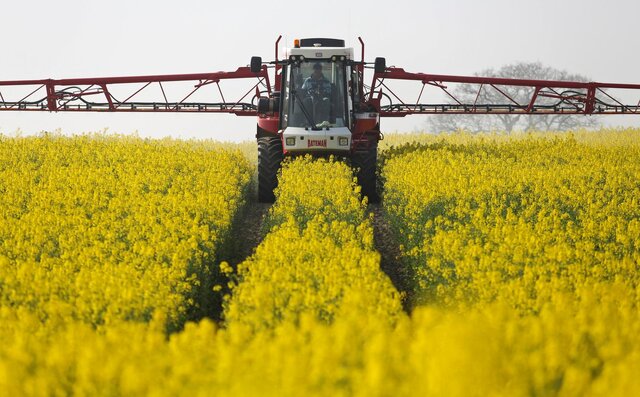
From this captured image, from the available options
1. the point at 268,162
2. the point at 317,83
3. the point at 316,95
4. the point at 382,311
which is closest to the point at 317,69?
the point at 317,83

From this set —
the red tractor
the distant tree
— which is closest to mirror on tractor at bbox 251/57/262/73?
the red tractor

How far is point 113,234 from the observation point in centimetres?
1109

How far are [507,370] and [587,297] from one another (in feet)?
6.58

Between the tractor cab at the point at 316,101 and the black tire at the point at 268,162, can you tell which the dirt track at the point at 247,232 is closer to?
the black tire at the point at 268,162

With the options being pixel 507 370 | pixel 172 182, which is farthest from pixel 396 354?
pixel 172 182

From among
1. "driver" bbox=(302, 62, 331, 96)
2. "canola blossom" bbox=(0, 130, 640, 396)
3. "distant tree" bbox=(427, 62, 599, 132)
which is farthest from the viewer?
"distant tree" bbox=(427, 62, 599, 132)

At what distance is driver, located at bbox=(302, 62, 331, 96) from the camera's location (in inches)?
708

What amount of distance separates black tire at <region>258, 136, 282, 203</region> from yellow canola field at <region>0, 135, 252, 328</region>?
1.34 ft

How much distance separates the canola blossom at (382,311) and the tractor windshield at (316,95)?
272cm

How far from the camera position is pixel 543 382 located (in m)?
5.69

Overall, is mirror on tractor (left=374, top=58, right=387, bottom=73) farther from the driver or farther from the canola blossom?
the canola blossom

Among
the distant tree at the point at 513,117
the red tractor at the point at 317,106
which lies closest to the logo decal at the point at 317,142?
the red tractor at the point at 317,106

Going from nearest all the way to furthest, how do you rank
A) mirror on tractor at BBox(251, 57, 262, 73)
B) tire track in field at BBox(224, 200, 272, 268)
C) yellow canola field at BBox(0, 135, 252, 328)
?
1. yellow canola field at BBox(0, 135, 252, 328)
2. tire track in field at BBox(224, 200, 272, 268)
3. mirror on tractor at BBox(251, 57, 262, 73)

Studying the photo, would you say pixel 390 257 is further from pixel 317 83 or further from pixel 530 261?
pixel 530 261
